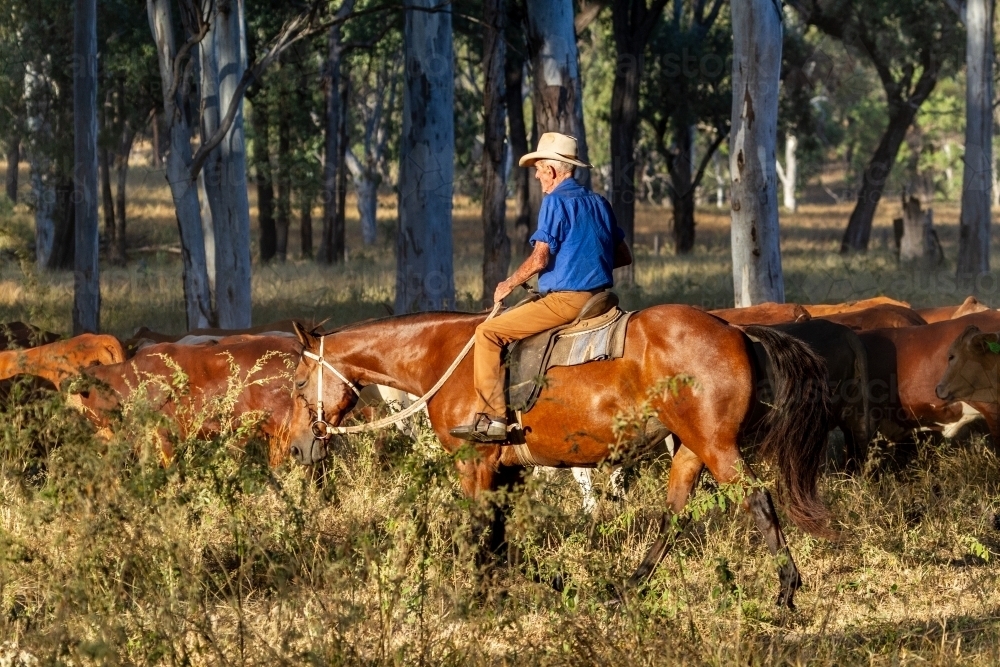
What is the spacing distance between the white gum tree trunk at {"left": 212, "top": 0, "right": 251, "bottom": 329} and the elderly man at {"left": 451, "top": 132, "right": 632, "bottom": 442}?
9.28 m

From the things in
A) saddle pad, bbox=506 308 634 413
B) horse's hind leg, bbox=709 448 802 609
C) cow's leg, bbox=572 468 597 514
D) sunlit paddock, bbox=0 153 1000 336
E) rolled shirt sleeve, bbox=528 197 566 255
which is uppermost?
rolled shirt sleeve, bbox=528 197 566 255

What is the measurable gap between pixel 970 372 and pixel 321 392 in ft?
14.2

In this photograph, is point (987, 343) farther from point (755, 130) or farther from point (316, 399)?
point (755, 130)

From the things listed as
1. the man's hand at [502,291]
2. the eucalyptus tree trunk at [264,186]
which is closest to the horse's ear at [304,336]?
the man's hand at [502,291]

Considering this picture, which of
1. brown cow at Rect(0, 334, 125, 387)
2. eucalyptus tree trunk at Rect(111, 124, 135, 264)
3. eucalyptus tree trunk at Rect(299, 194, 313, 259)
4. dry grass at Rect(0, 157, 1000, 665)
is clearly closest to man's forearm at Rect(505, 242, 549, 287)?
dry grass at Rect(0, 157, 1000, 665)

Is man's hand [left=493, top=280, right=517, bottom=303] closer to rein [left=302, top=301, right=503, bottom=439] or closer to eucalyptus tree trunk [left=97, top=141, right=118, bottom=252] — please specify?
rein [left=302, top=301, right=503, bottom=439]

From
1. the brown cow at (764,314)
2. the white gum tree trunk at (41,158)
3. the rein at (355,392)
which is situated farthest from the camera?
the white gum tree trunk at (41,158)

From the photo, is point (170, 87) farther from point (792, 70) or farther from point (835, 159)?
point (835, 159)

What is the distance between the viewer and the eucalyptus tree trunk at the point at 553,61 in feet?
46.6

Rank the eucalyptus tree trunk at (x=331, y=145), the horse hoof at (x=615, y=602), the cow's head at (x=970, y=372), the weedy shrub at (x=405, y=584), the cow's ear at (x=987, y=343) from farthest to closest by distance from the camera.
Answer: the eucalyptus tree trunk at (x=331, y=145)
the cow's head at (x=970, y=372)
the cow's ear at (x=987, y=343)
the horse hoof at (x=615, y=602)
the weedy shrub at (x=405, y=584)

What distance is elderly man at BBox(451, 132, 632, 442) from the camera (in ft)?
23.4

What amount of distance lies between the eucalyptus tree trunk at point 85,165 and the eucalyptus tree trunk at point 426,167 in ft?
11.5

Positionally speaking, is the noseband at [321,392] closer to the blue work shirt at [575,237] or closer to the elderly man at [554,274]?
the elderly man at [554,274]

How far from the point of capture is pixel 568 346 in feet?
23.4
